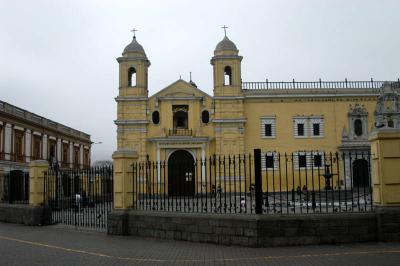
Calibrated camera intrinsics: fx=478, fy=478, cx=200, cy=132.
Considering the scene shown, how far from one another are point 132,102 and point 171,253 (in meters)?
29.0

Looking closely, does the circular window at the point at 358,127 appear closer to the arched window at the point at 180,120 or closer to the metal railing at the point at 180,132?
the metal railing at the point at 180,132

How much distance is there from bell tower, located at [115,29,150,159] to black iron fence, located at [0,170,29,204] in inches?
716

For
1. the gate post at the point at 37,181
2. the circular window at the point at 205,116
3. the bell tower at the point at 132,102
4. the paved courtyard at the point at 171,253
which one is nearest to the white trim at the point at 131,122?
the bell tower at the point at 132,102

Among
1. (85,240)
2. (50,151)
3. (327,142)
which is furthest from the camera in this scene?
(50,151)

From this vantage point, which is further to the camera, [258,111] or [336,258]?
[258,111]

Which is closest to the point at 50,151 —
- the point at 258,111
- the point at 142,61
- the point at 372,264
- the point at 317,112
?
the point at 142,61

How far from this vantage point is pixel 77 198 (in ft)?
66.9

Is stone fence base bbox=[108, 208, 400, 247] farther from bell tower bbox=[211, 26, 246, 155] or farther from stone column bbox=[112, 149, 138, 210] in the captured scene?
bell tower bbox=[211, 26, 246, 155]

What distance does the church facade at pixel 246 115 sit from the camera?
37.8 metres

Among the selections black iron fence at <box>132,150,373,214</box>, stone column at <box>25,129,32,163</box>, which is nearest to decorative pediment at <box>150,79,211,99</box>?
stone column at <box>25,129,32,163</box>

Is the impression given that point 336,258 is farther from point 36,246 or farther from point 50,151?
point 50,151

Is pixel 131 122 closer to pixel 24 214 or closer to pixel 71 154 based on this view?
pixel 71 154

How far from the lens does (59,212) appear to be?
18594 millimetres

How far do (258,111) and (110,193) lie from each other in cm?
2396
